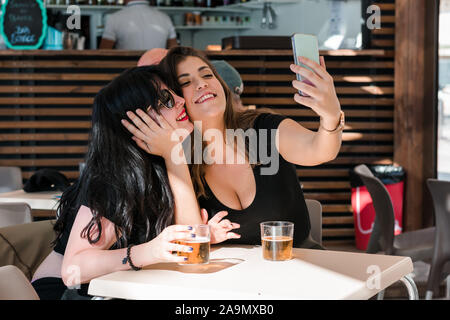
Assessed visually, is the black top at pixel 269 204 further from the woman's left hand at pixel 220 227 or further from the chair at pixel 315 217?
the chair at pixel 315 217

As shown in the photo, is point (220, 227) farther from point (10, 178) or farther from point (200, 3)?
point (200, 3)

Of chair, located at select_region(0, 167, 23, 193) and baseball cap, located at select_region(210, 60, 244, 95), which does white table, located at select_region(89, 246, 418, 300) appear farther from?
chair, located at select_region(0, 167, 23, 193)

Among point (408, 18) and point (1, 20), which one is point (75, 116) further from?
point (408, 18)

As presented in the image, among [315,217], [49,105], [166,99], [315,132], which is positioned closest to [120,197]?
[166,99]

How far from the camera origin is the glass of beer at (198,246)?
175 centimetres

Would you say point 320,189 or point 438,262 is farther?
point 320,189

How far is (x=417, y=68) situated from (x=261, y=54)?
1.39 metres

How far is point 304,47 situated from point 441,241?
217 centimetres

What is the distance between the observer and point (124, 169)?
197 centimetres

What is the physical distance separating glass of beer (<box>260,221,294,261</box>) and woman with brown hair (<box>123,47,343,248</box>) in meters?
0.30

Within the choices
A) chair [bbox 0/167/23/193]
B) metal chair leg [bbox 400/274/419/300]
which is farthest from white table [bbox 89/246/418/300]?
chair [bbox 0/167/23/193]

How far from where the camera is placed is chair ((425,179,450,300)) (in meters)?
3.54

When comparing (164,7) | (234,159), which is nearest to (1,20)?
(164,7)
